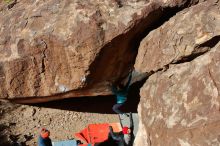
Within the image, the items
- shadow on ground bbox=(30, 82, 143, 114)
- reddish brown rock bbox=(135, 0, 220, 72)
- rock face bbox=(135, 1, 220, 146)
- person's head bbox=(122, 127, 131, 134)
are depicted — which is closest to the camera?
rock face bbox=(135, 1, 220, 146)

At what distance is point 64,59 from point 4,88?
5.93ft

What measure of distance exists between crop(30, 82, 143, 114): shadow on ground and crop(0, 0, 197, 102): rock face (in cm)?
97

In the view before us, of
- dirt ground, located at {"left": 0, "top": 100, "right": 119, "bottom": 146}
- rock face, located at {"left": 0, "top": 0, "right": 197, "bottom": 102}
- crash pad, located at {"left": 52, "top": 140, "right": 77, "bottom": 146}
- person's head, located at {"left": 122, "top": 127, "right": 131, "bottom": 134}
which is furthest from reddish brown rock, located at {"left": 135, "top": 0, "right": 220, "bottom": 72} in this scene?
dirt ground, located at {"left": 0, "top": 100, "right": 119, "bottom": 146}

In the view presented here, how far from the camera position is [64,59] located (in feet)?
35.0

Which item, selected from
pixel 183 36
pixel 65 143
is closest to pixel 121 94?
pixel 65 143

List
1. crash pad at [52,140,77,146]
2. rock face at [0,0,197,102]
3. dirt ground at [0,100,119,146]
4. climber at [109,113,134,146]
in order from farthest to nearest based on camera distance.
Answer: dirt ground at [0,100,119,146], crash pad at [52,140,77,146], climber at [109,113,134,146], rock face at [0,0,197,102]

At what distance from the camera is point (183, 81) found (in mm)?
8367

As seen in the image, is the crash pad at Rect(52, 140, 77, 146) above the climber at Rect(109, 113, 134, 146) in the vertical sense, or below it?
below

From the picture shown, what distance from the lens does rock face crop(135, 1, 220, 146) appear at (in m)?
7.79

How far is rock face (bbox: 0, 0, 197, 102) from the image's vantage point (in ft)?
33.6

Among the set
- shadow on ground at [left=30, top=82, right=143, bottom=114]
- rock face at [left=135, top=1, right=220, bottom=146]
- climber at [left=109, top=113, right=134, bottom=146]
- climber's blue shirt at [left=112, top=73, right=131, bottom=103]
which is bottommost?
shadow on ground at [left=30, top=82, right=143, bottom=114]

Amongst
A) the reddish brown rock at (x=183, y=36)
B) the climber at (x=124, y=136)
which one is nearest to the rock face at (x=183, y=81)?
the reddish brown rock at (x=183, y=36)

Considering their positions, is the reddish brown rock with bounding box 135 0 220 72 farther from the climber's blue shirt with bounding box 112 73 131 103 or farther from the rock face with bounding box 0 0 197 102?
the climber's blue shirt with bounding box 112 73 131 103

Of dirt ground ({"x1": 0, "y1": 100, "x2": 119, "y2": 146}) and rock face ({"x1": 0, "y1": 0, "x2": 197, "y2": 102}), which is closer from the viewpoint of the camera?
rock face ({"x1": 0, "y1": 0, "x2": 197, "y2": 102})
